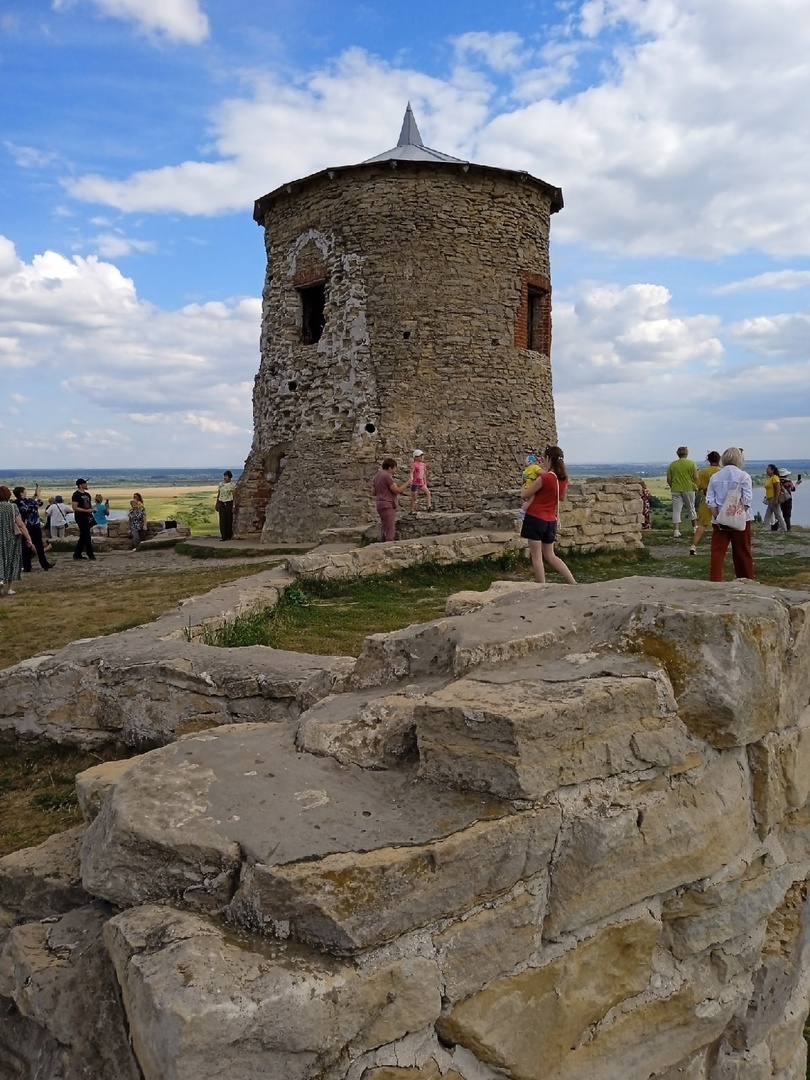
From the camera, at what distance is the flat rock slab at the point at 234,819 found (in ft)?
7.21

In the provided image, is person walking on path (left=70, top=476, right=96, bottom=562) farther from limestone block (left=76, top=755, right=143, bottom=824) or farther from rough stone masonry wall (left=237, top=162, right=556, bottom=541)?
limestone block (left=76, top=755, right=143, bottom=824)

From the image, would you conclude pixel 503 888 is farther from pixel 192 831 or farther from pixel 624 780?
pixel 192 831

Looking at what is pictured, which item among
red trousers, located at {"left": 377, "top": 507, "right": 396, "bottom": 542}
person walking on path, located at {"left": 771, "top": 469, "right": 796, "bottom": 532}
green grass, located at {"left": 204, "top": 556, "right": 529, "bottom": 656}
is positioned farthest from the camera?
person walking on path, located at {"left": 771, "top": 469, "right": 796, "bottom": 532}

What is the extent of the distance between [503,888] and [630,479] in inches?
460

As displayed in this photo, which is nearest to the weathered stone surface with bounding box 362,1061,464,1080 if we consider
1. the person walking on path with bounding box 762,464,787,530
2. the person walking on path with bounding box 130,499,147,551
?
the person walking on path with bounding box 762,464,787,530

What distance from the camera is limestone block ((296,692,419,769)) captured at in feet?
8.92

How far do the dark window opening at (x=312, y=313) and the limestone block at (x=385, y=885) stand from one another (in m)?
15.2

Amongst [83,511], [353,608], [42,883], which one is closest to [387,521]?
[353,608]

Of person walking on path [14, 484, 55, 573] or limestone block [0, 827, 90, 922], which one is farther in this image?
person walking on path [14, 484, 55, 573]

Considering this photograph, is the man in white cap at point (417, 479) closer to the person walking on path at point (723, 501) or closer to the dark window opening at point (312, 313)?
the dark window opening at point (312, 313)

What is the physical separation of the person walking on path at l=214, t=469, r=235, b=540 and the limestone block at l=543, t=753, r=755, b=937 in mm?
15544

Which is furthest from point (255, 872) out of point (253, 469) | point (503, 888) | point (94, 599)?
point (253, 469)

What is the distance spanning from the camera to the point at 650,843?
2465 mm

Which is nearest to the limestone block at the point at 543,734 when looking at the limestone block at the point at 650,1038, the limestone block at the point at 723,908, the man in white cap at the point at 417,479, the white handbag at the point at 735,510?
the limestone block at the point at 723,908
